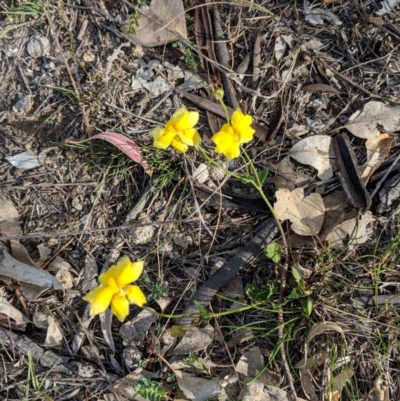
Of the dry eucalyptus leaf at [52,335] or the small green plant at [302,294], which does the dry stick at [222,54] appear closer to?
the small green plant at [302,294]

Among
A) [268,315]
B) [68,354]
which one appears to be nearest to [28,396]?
[68,354]

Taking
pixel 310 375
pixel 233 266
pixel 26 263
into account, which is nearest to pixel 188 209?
pixel 233 266

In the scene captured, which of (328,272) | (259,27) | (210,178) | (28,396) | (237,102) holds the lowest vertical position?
(28,396)

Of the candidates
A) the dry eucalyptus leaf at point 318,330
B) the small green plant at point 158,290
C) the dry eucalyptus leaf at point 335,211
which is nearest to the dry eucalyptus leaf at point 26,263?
the small green plant at point 158,290

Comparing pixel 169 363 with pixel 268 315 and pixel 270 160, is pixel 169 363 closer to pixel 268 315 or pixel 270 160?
pixel 268 315

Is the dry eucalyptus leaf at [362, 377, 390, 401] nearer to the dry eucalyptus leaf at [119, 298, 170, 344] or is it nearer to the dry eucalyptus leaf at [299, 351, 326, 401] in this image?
the dry eucalyptus leaf at [299, 351, 326, 401]

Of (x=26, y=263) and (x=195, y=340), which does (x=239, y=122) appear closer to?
(x=195, y=340)
